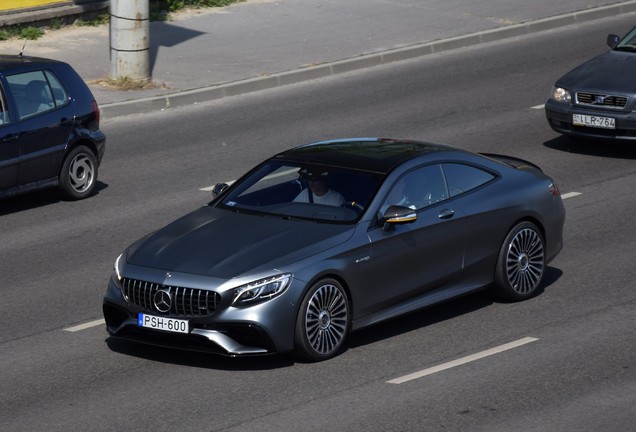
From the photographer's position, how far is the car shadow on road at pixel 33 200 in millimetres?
14898

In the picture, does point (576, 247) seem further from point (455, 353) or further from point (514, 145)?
point (514, 145)

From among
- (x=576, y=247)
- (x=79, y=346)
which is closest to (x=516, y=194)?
(x=576, y=247)

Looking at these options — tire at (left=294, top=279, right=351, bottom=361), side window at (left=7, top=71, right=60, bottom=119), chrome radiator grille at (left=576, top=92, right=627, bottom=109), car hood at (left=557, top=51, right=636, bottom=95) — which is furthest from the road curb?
tire at (left=294, top=279, right=351, bottom=361)

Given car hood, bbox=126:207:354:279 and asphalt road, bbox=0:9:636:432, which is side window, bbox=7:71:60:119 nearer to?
asphalt road, bbox=0:9:636:432

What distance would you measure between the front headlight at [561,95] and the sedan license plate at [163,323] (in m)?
9.06

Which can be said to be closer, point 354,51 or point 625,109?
point 625,109

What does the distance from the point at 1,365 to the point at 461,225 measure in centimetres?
386

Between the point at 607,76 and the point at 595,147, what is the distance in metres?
0.99

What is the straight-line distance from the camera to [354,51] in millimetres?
22938

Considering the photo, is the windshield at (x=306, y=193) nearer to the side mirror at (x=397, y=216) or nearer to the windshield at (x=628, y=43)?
the side mirror at (x=397, y=216)

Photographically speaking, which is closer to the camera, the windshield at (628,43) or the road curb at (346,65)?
the windshield at (628,43)

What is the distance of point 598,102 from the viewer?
55.2ft

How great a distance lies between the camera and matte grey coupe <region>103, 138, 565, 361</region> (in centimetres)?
945

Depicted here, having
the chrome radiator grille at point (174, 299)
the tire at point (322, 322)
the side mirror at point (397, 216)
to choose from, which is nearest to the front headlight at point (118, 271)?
the chrome radiator grille at point (174, 299)
